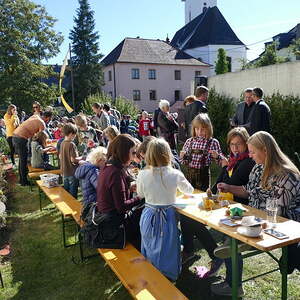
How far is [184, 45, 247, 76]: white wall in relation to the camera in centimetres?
4203

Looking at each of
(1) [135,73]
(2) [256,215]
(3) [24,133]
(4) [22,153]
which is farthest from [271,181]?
(1) [135,73]

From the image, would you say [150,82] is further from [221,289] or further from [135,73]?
[221,289]

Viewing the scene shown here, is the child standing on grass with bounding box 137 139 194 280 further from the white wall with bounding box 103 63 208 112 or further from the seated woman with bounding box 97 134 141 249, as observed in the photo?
the white wall with bounding box 103 63 208 112

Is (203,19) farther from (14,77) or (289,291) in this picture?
(289,291)

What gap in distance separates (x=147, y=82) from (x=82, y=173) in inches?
1392

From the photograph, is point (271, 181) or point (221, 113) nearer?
point (271, 181)

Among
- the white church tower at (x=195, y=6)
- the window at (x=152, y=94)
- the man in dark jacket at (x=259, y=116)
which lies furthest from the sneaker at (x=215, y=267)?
the white church tower at (x=195, y=6)

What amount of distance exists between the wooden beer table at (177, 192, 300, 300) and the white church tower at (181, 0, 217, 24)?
5530 centimetres

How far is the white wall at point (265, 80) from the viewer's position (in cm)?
892

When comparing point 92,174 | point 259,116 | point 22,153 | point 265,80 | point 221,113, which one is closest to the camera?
point 92,174

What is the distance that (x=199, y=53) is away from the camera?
142ft

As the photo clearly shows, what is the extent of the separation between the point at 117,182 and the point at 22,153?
498 centimetres

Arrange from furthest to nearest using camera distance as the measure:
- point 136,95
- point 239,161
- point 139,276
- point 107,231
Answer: point 136,95, point 239,161, point 107,231, point 139,276

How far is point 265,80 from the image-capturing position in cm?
998
